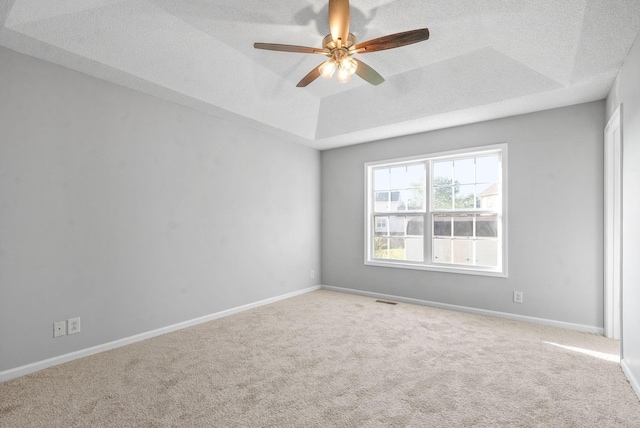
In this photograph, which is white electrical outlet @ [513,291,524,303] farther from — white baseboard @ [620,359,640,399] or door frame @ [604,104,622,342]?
white baseboard @ [620,359,640,399]

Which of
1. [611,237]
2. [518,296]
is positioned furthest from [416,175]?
[611,237]

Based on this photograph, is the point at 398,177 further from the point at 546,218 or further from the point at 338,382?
the point at 338,382

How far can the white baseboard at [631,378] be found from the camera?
6.94 ft

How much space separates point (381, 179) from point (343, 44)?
296 cm

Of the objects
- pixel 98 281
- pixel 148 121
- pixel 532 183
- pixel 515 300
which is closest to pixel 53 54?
pixel 148 121

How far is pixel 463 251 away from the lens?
4.19 m

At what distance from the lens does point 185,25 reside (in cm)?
268

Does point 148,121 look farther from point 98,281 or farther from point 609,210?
point 609,210

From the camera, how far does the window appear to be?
3.98 meters

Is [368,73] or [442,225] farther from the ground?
[368,73]

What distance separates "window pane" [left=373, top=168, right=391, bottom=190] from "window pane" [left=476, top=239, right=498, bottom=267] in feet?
5.04

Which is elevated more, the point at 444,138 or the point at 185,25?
the point at 185,25

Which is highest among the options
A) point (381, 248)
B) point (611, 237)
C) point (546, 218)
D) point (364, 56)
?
point (364, 56)

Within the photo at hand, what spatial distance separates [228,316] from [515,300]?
3.39 m
